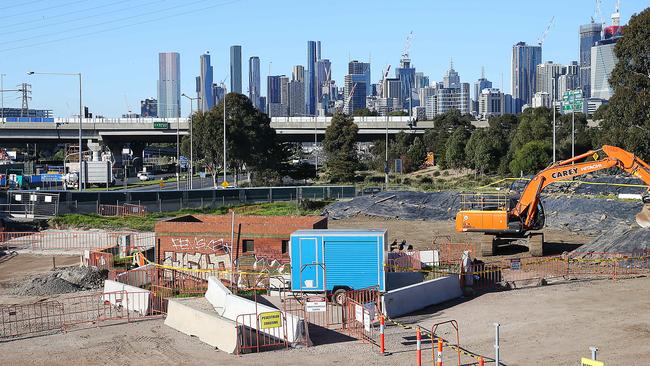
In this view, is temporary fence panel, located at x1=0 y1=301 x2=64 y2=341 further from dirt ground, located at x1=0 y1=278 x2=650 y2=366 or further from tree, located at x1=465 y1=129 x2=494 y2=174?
tree, located at x1=465 y1=129 x2=494 y2=174

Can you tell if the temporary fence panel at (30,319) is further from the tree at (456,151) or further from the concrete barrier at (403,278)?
the tree at (456,151)

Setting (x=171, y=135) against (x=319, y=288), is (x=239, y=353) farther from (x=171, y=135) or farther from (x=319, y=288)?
(x=171, y=135)

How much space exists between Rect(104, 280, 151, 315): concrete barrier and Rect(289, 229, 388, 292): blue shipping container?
4738 millimetres

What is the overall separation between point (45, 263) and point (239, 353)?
22.1m

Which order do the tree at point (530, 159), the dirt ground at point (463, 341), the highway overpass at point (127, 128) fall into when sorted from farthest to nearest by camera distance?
the highway overpass at point (127, 128) < the tree at point (530, 159) < the dirt ground at point (463, 341)

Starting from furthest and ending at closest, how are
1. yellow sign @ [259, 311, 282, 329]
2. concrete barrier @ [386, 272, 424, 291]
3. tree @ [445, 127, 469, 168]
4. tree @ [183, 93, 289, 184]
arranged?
tree @ [445, 127, 469, 168], tree @ [183, 93, 289, 184], concrete barrier @ [386, 272, 424, 291], yellow sign @ [259, 311, 282, 329]

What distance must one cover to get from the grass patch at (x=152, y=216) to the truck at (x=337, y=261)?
26.4m

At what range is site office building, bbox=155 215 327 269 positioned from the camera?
32.3m

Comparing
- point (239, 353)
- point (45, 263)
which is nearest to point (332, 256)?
point (239, 353)

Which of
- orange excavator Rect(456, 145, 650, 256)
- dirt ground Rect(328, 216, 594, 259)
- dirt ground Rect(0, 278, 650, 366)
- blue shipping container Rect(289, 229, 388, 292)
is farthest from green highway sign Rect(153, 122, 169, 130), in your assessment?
dirt ground Rect(0, 278, 650, 366)

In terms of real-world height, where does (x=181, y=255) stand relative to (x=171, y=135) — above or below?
below

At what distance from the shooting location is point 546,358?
66.6 feet

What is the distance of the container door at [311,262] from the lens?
26.5 meters

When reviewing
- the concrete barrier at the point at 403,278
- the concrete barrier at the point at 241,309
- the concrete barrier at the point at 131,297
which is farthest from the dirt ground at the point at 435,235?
the concrete barrier at the point at 131,297
